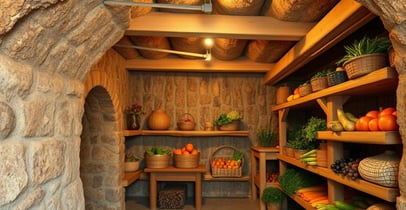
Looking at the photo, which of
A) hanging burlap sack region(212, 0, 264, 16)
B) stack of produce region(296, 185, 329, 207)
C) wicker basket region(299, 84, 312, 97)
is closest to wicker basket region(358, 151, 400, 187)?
stack of produce region(296, 185, 329, 207)

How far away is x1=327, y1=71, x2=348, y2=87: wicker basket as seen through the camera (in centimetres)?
206

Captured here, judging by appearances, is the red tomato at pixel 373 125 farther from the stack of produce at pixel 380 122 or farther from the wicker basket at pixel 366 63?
the wicker basket at pixel 366 63

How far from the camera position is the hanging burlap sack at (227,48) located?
10.1 ft

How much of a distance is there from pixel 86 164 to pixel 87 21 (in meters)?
2.32

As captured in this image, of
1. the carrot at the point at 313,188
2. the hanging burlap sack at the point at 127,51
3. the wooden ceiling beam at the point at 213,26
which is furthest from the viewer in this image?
the hanging burlap sack at the point at 127,51

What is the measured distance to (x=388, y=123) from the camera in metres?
1.60

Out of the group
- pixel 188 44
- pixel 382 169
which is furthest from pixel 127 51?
pixel 382 169

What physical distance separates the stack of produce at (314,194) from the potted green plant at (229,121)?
1192mm

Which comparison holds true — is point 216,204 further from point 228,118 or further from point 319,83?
point 319,83

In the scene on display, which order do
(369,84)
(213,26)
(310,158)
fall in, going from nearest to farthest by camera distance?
(369,84) → (213,26) → (310,158)

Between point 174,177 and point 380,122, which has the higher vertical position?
point 380,122

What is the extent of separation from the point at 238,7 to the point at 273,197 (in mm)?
2180

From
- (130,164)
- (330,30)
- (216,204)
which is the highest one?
(330,30)

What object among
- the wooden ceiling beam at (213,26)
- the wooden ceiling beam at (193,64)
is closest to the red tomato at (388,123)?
the wooden ceiling beam at (213,26)
